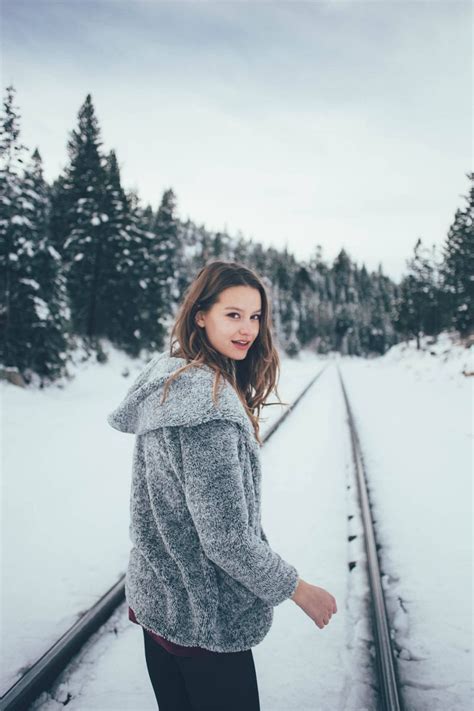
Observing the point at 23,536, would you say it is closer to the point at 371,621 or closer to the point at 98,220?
the point at 371,621

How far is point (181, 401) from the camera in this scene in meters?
1.24

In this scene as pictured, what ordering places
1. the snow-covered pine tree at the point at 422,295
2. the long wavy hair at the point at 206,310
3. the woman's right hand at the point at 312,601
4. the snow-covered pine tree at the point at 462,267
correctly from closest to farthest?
the woman's right hand at the point at 312,601
the long wavy hair at the point at 206,310
the snow-covered pine tree at the point at 462,267
the snow-covered pine tree at the point at 422,295

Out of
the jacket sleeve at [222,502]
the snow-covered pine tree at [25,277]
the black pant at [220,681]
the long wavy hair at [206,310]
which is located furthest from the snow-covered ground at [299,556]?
the snow-covered pine tree at [25,277]

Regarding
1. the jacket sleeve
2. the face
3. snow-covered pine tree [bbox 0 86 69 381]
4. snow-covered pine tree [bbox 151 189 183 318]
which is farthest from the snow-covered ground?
snow-covered pine tree [bbox 151 189 183 318]

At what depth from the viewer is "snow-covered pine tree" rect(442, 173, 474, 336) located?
33.6 meters

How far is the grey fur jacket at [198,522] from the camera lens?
1.17m

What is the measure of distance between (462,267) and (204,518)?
4470 cm

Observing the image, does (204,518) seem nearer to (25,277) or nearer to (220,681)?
(220,681)

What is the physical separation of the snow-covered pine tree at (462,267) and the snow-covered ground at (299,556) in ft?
96.4

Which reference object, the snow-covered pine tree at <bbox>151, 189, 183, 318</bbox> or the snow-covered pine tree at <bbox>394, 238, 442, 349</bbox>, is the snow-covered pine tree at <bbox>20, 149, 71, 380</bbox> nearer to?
the snow-covered pine tree at <bbox>151, 189, 183, 318</bbox>

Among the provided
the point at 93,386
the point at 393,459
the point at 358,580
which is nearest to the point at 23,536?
the point at 358,580

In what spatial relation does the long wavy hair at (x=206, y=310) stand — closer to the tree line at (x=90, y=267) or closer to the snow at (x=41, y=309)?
the tree line at (x=90, y=267)

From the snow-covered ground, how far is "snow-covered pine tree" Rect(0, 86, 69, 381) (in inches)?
193

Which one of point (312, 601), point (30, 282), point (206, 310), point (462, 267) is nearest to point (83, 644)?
point (312, 601)
